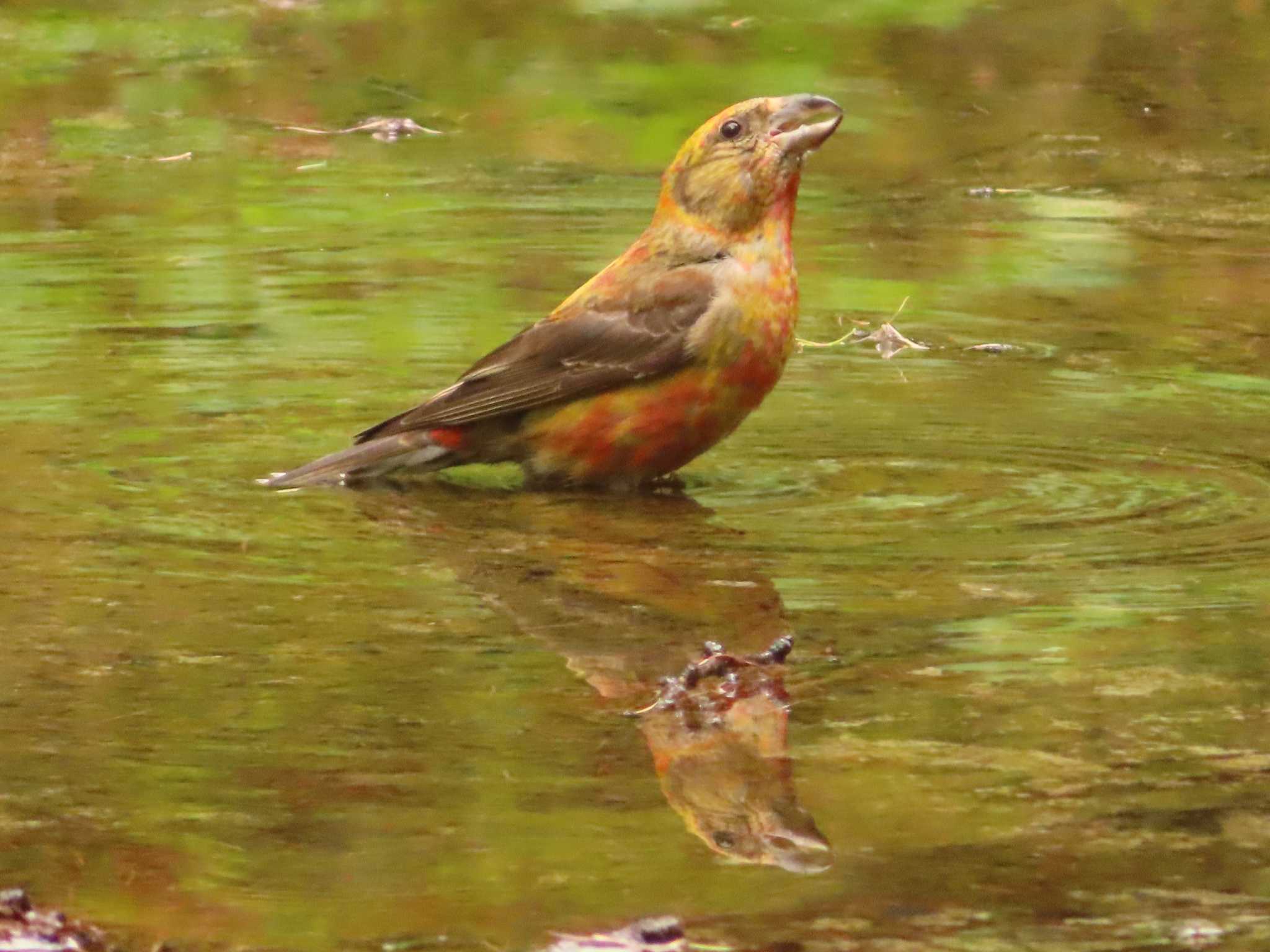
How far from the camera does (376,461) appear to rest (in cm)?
676

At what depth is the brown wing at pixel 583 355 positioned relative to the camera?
6.58 metres

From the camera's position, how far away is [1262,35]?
13797 millimetres

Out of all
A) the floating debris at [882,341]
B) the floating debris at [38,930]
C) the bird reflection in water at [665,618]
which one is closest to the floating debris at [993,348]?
the floating debris at [882,341]

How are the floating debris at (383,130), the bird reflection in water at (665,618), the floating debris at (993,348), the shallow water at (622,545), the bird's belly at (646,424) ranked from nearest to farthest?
the shallow water at (622,545), the bird reflection in water at (665,618), the bird's belly at (646,424), the floating debris at (993,348), the floating debris at (383,130)

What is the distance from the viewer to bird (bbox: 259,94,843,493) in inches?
258

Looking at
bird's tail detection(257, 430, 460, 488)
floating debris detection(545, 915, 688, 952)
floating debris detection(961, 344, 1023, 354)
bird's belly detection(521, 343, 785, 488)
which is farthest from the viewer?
floating debris detection(961, 344, 1023, 354)

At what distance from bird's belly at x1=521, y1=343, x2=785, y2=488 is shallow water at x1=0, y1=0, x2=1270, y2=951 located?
0.17m

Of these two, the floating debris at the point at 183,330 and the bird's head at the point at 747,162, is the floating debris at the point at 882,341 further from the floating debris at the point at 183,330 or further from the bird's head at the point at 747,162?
the floating debris at the point at 183,330

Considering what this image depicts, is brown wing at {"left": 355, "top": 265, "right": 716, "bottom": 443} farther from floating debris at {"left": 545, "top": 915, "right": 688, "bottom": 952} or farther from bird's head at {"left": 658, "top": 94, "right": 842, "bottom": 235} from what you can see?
floating debris at {"left": 545, "top": 915, "right": 688, "bottom": 952}

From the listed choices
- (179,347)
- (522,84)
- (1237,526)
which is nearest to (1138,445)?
A: (1237,526)

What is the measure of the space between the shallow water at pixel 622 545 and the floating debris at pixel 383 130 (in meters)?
0.08

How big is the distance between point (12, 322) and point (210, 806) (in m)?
4.65

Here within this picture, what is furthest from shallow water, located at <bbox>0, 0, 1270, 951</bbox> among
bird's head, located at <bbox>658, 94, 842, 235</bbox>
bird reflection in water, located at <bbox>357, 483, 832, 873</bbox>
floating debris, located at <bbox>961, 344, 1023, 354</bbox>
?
bird's head, located at <bbox>658, 94, 842, 235</bbox>

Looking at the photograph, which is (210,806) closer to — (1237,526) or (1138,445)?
(1237,526)
